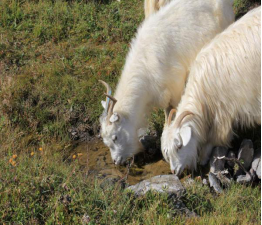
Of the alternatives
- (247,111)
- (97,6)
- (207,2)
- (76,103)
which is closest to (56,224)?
(247,111)

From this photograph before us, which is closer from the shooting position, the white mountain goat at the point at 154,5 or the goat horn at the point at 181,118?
the goat horn at the point at 181,118

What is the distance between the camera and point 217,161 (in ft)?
20.4

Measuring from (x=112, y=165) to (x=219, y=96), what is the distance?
2.01m

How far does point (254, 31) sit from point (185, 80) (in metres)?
1.39

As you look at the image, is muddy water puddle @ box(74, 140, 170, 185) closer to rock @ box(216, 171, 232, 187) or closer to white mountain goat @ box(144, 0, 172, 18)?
rock @ box(216, 171, 232, 187)

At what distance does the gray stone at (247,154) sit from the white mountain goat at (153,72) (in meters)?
1.33

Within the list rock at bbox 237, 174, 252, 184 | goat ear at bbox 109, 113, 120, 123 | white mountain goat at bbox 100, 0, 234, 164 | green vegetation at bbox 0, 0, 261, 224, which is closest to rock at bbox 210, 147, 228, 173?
rock at bbox 237, 174, 252, 184

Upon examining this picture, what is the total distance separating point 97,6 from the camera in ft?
32.1

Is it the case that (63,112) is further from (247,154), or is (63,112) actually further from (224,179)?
(247,154)

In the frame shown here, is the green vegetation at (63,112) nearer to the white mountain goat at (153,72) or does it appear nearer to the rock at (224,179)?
the rock at (224,179)

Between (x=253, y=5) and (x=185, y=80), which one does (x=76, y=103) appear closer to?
(x=185, y=80)

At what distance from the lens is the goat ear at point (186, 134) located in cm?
592

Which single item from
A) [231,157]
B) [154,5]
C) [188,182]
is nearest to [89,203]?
[188,182]

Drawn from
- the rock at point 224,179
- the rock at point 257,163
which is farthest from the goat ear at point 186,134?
the rock at point 257,163
